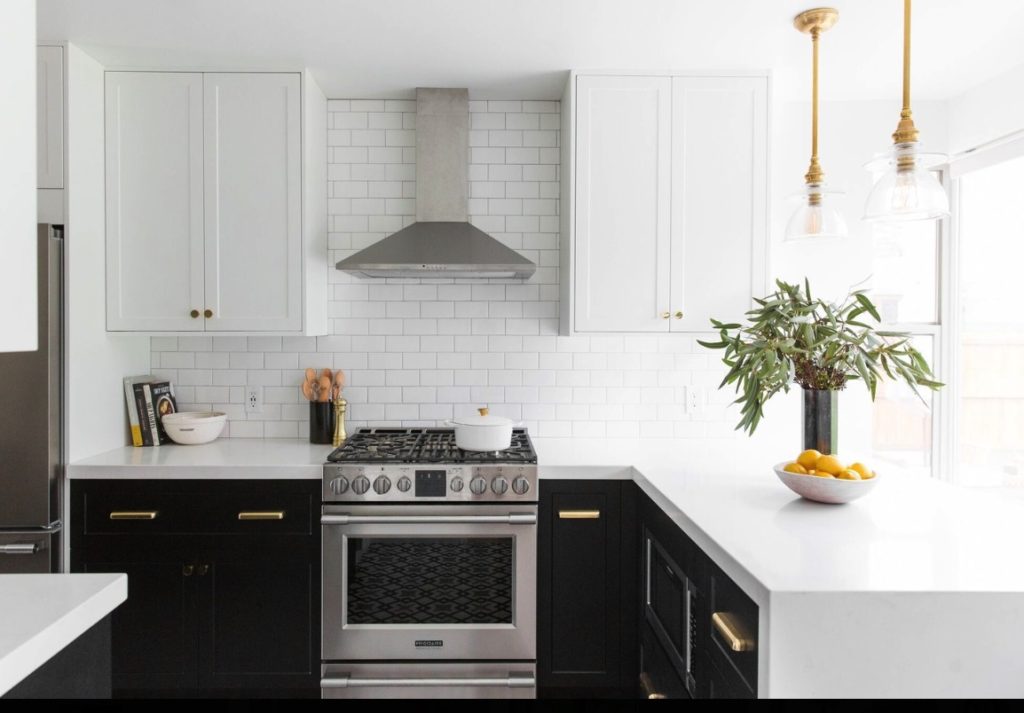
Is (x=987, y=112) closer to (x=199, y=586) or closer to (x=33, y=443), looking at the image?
(x=199, y=586)

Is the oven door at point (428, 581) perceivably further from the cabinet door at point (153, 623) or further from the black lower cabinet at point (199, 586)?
the cabinet door at point (153, 623)

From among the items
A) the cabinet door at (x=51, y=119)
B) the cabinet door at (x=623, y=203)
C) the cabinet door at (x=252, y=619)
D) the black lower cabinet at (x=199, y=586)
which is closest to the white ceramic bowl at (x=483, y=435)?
the cabinet door at (x=623, y=203)

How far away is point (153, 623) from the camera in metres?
2.56

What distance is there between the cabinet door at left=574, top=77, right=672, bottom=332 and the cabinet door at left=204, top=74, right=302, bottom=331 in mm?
1195

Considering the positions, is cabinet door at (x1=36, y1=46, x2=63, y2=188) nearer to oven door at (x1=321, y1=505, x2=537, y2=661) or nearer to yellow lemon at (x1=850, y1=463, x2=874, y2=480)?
oven door at (x1=321, y1=505, x2=537, y2=661)

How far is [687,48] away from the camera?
267 cm

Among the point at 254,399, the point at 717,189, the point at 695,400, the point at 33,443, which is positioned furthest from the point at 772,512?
the point at 33,443

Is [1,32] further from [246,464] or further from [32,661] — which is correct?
[246,464]

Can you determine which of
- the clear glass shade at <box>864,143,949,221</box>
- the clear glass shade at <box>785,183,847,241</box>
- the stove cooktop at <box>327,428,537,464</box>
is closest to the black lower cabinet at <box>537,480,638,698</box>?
the stove cooktop at <box>327,428,537,464</box>

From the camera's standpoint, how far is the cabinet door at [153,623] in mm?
2561

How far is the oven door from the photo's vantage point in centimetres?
256

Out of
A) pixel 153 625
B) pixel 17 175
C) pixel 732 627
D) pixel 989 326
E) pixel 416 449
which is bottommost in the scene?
pixel 153 625

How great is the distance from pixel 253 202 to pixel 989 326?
10.6 feet

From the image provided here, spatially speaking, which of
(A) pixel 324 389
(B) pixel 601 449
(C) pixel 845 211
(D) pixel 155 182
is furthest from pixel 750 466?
(D) pixel 155 182
